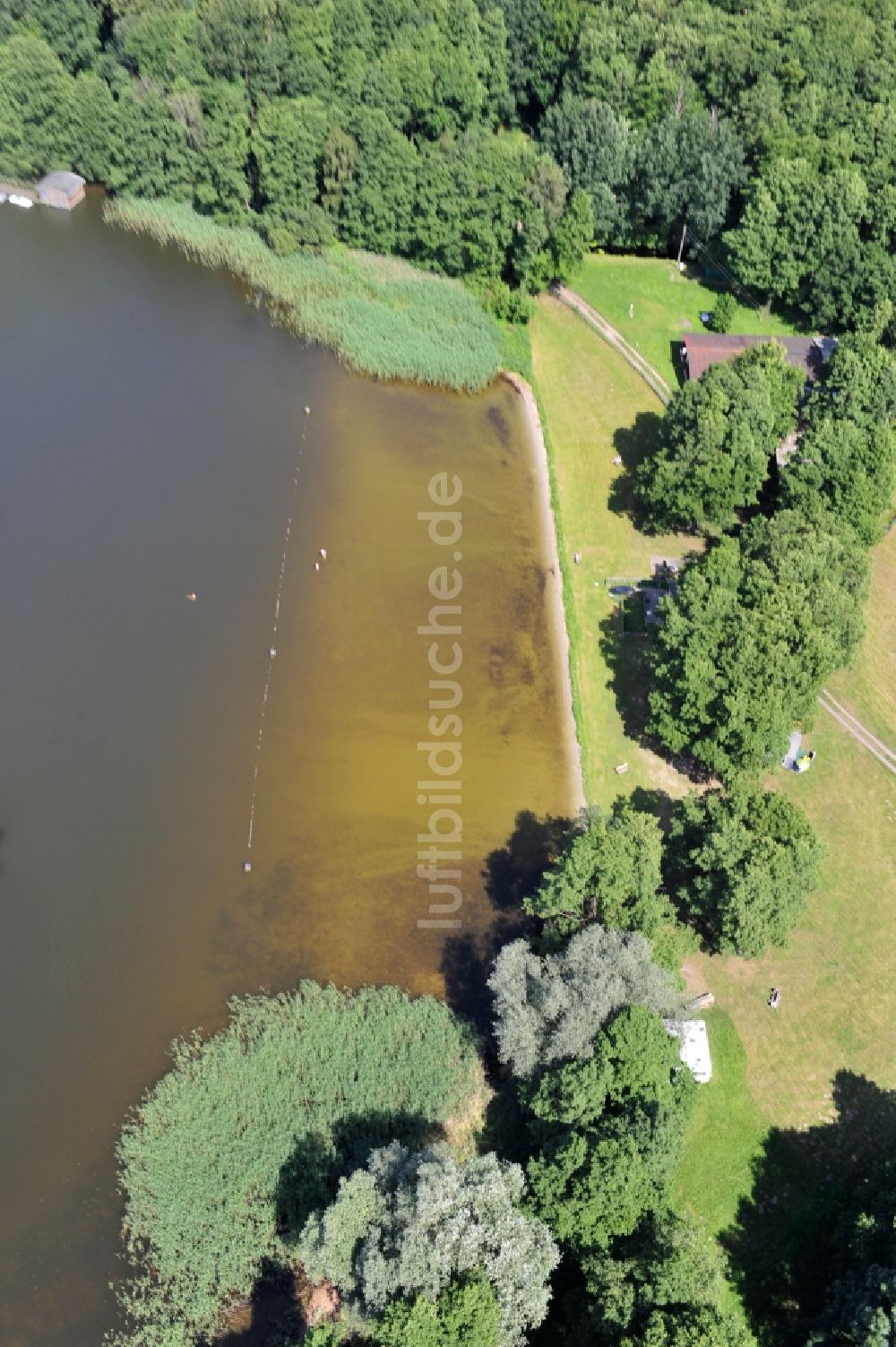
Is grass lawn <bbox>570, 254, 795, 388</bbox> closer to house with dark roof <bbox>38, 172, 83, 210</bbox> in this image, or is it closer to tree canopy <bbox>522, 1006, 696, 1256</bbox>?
house with dark roof <bbox>38, 172, 83, 210</bbox>

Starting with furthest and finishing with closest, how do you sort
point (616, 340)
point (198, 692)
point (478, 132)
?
point (478, 132) < point (616, 340) < point (198, 692)

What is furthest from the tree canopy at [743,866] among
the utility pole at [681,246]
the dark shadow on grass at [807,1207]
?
the utility pole at [681,246]

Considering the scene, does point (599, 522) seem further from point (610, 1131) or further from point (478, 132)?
point (610, 1131)

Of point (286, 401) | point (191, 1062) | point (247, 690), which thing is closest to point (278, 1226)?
point (191, 1062)

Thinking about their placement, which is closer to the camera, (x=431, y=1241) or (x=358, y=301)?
(x=431, y=1241)

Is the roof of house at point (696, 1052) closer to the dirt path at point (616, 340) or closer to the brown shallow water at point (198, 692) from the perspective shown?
the brown shallow water at point (198, 692)

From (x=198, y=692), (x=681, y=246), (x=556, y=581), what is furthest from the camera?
(x=681, y=246)

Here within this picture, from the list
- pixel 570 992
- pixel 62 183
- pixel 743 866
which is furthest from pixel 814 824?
pixel 62 183

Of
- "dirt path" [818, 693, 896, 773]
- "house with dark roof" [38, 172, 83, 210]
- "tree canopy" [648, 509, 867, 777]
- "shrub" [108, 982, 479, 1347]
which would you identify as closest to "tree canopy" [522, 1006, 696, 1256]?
"shrub" [108, 982, 479, 1347]
